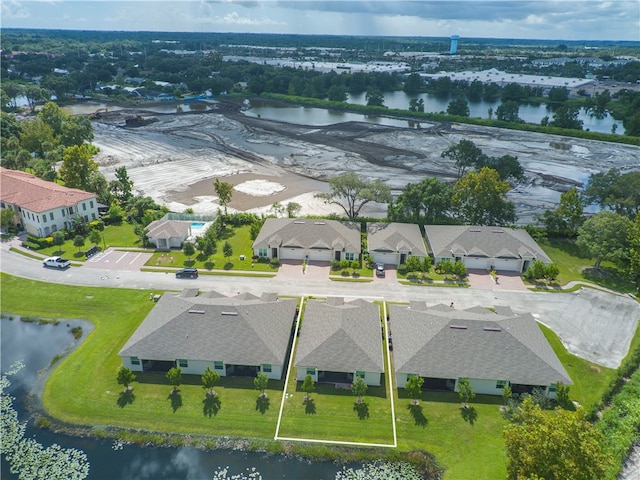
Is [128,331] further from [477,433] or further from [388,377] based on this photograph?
[477,433]

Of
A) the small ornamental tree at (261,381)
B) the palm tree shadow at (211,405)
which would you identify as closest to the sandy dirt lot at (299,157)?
the small ornamental tree at (261,381)

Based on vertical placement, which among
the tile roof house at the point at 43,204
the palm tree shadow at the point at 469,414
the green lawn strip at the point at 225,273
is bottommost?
the palm tree shadow at the point at 469,414

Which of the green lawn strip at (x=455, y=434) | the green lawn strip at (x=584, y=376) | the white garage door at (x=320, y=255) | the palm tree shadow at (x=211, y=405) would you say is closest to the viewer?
the green lawn strip at (x=455, y=434)

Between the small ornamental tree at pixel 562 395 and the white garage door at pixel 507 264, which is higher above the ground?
the white garage door at pixel 507 264

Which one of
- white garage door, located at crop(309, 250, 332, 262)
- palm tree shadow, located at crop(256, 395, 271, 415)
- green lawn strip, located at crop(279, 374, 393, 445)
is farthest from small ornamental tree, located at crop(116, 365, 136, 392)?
white garage door, located at crop(309, 250, 332, 262)

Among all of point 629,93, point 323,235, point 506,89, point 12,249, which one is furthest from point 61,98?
point 629,93

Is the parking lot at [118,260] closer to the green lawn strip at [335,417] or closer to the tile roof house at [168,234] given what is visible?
the tile roof house at [168,234]
